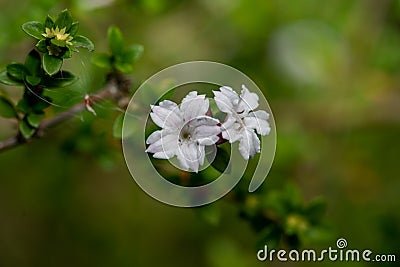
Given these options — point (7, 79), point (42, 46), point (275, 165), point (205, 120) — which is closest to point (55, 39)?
point (42, 46)

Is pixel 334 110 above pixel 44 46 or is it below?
above

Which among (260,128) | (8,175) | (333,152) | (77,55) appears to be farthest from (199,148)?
(8,175)

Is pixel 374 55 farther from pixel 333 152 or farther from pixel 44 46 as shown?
pixel 44 46

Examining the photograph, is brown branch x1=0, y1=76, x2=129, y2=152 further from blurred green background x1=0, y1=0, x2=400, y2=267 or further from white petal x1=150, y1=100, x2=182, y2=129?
blurred green background x1=0, y1=0, x2=400, y2=267

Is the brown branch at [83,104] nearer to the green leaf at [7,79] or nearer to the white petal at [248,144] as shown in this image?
the green leaf at [7,79]

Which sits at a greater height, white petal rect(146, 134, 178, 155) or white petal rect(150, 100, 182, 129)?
white petal rect(150, 100, 182, 129)

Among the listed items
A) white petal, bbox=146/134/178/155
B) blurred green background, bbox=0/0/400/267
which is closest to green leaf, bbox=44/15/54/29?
white petal, bbox=146/134/178/155

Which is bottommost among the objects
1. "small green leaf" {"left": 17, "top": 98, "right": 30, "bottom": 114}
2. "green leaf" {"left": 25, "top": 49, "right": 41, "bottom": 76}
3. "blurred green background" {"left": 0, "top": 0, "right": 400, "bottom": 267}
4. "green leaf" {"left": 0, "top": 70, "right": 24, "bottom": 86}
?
"small green leaf" {"left": 17, "top": 98, "right": 30, "bottom": 114}
